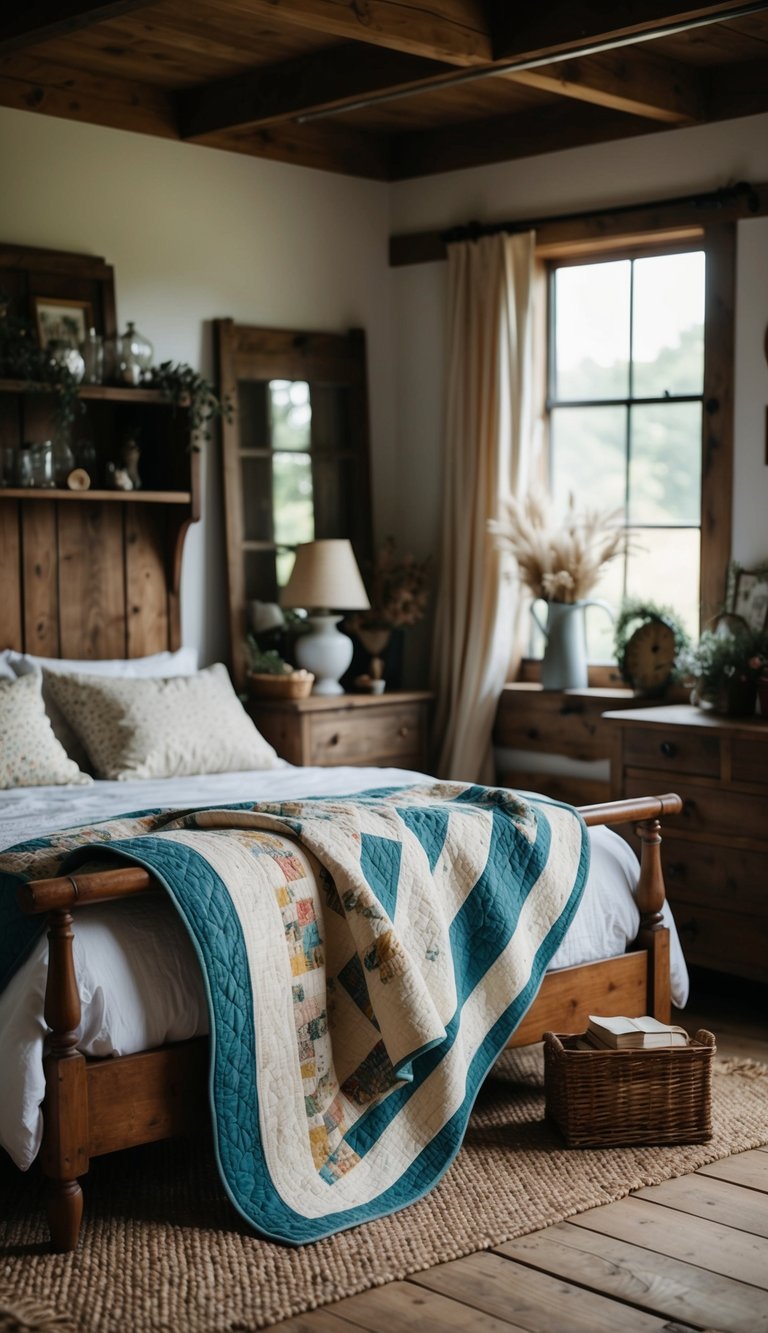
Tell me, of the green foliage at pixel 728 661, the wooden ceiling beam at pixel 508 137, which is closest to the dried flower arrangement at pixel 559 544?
the green foliage at pixel 728 661

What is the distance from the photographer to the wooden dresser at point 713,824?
433 centimetres

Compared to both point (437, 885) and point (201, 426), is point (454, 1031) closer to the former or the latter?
point (437, 885)

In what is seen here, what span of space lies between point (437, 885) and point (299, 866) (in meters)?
0.34

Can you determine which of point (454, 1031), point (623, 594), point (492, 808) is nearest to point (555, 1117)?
point (454, 1031)

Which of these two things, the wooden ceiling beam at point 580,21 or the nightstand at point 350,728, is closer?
the wooden ceiling beam at point 580,21

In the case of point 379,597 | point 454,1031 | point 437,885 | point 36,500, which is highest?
point 36,500

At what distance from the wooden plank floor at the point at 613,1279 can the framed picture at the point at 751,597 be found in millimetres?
2100

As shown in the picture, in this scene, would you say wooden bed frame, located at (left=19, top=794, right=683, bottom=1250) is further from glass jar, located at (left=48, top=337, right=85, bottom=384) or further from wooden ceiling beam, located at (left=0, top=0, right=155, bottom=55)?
glass jar, located at (left=48, top=337, right=85, bottom=384)

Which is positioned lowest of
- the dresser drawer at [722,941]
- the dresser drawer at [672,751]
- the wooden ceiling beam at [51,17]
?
the dresser drawer at [722,941]

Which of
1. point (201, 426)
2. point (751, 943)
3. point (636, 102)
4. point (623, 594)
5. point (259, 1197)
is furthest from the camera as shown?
point (623, 594)

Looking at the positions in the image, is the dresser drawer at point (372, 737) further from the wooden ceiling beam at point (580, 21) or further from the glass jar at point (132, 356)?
the wooden ceiling beam at point (580, 21)

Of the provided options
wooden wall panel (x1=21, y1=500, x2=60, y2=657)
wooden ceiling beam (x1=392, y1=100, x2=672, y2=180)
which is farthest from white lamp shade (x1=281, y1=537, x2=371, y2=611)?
wooden ceiling beam (x1=392, y1=100, x2=672, y2=180)

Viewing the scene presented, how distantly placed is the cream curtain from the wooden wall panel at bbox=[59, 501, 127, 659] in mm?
1262

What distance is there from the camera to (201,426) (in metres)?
4.99
